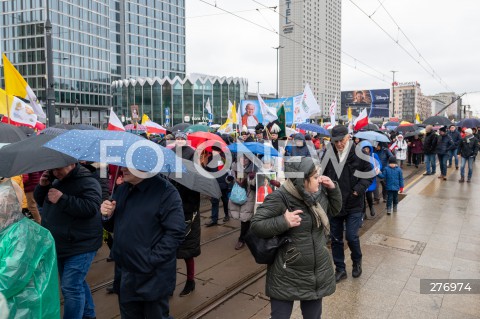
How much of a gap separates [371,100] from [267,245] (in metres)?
61.4

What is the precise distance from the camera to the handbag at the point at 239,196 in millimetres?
5824

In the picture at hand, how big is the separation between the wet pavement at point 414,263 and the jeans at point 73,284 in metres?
2.14

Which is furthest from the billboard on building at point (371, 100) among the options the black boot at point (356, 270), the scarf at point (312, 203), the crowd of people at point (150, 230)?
the crowd of people at point (150, 230)

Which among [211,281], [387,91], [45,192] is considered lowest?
[211,281]

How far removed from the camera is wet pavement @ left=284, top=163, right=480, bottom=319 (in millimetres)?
4051

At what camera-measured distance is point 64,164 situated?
2939mm

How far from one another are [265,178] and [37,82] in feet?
232

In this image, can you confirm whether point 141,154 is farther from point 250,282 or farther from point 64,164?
point 250,282

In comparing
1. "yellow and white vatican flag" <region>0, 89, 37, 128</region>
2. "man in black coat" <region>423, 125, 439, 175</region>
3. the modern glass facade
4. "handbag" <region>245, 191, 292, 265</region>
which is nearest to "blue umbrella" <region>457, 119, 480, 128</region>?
"man in black coat" <region>423, 125, 439, 175</region>

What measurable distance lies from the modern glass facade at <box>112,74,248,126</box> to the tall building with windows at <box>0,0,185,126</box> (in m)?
7.05

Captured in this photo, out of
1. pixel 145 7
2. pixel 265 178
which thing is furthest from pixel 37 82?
pixel 265 178

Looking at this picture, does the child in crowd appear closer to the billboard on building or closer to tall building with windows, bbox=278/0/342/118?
the billboard on building

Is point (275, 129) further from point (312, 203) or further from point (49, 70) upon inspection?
point (49, 70)

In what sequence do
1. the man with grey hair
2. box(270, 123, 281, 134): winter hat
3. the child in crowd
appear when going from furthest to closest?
the man with grey hair < box(270, 123, 281, 134): winter hat < the child in crowd
